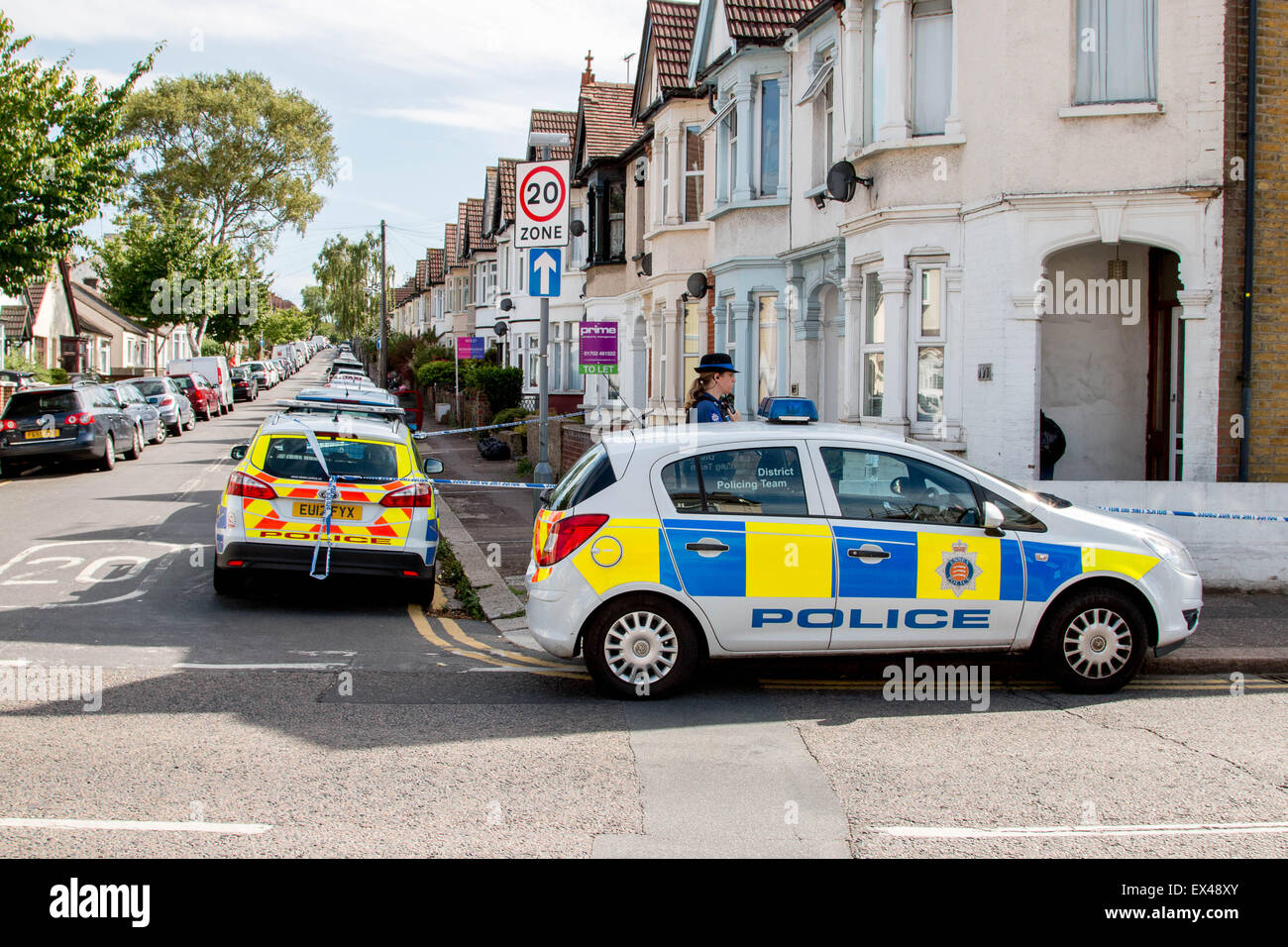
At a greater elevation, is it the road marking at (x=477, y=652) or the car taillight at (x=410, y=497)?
the car taillight at (x=410, y=497)

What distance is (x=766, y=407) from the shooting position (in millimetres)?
8891

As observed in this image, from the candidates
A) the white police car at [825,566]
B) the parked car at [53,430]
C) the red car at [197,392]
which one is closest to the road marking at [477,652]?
the white police car at [825,566]

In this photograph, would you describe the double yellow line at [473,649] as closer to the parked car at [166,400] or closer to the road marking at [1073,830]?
the road marking at [1073,830]

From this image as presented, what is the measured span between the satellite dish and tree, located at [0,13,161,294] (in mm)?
17075

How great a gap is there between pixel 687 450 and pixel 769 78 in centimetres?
1254

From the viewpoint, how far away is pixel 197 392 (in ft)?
137

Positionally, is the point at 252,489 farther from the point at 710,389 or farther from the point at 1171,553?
the point at 1171,553

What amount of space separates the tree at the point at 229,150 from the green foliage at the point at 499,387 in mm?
32270

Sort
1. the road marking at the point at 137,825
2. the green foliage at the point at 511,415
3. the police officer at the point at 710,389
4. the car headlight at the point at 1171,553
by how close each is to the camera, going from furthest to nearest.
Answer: the green foliage at the point at 511,415 → the police officer at the point at 710,389 → the car headlight at the point at 1171,553 → the road marking at the point at 137,825

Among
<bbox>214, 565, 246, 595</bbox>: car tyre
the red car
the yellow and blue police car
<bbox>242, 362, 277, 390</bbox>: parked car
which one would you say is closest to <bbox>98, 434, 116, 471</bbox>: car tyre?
<bbox>214, 565, 246, 595</bbox>: car tyre

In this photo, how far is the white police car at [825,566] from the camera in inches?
290

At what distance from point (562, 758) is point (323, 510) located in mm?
4854

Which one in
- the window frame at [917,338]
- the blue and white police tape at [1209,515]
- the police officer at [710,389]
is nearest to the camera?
the police officer at [710,389]

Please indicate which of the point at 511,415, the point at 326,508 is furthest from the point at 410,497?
the point at 511,415
